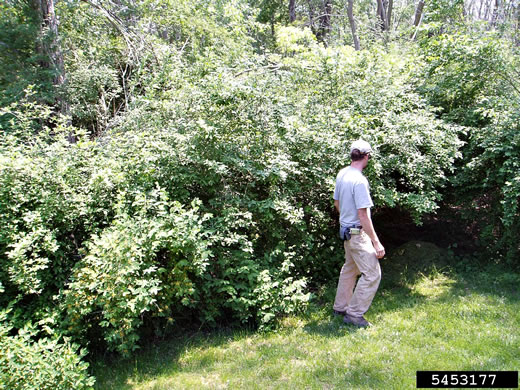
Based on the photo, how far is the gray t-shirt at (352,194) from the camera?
4098 millimetres

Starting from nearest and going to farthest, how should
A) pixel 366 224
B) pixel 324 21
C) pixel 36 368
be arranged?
pixel 36 368
pixel 366 224
pixel 324 21

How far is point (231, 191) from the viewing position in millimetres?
4859

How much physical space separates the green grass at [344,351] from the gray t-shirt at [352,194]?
1263 mm

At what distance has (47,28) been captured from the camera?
8.77 m

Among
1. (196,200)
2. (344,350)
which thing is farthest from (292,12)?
(344,350)

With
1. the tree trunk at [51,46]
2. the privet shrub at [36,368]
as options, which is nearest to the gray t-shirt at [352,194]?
the privet shrub at [36,368]

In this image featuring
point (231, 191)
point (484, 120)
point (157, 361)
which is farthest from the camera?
point (484, 120)

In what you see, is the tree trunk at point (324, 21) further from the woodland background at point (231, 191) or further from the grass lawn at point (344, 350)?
the grass lawn at point (344, 350)

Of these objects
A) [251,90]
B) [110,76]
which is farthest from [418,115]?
[110,76]

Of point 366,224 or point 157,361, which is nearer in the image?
point 157,361

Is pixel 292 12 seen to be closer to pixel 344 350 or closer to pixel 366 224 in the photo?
pixel 366 224

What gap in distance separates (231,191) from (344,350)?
2284 mm

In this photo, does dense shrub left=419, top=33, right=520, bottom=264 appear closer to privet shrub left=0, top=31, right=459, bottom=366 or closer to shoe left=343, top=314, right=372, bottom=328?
privet shrub left=0, top=31, right=459, bottom=366

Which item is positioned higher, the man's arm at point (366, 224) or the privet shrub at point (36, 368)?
the man's arm at point (366, 224)
